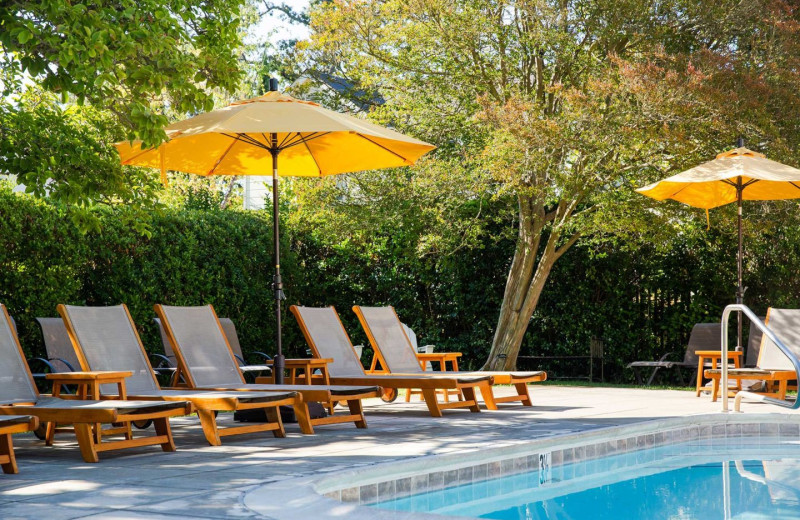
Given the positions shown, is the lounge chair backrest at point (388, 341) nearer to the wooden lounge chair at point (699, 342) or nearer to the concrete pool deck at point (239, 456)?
the concrete pool deck at point (239, 456)

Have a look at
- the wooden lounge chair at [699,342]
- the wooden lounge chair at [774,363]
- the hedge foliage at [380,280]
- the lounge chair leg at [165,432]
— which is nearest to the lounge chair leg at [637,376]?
the hedge foliage at [380,280]

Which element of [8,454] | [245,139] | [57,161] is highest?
[245,139]

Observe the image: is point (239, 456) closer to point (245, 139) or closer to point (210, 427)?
point (210, 427)

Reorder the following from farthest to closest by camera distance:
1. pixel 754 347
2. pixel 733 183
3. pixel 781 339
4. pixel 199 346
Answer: pixel 754 347
pixel 733 183
pixel 781 339
pixel 199 346

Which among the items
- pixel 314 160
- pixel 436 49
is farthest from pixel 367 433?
pixel 436 49

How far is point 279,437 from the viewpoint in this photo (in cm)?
662

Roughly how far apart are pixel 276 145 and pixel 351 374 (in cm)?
210

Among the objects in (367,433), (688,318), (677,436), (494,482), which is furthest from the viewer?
(688,318)

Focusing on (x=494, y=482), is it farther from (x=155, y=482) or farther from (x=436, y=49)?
(x=436, y=49)

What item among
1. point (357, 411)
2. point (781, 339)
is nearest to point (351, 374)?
point (357, 411)

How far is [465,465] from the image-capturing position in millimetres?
5301

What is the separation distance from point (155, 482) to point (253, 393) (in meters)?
1.80

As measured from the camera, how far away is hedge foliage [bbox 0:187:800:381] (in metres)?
9.95

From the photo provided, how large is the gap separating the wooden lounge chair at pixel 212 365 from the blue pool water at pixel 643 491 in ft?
5.33
